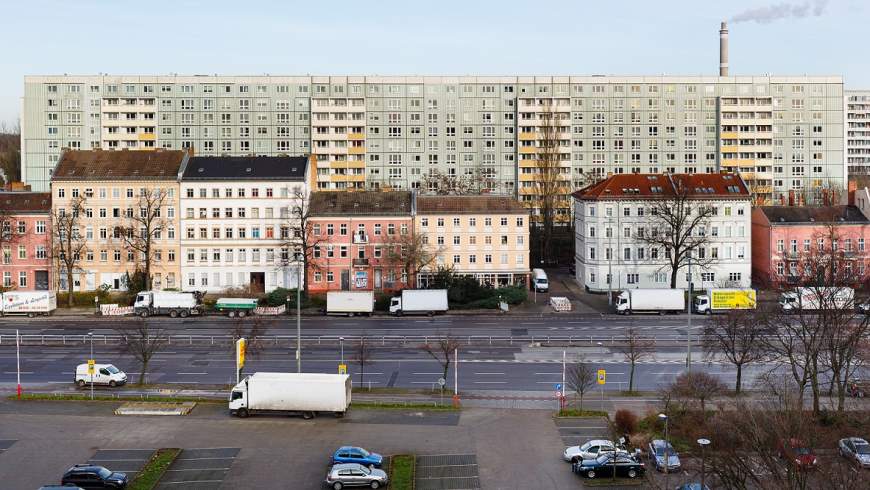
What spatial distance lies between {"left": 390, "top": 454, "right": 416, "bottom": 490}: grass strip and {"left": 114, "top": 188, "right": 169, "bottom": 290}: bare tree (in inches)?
2195

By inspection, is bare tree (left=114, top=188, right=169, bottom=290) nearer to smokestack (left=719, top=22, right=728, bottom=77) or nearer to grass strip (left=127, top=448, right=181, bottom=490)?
grass strip (left=127, top=448, right=181, bottom=490)

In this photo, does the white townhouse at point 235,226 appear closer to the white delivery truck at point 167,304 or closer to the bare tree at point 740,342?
the white delivery truck at point 167,304

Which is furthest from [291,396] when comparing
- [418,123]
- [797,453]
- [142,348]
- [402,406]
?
[418,123]

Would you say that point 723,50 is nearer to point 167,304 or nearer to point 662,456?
point 167,304

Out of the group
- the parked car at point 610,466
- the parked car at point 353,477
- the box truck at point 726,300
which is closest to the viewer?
the parked car at point 353,477

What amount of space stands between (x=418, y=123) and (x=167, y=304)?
5696cm

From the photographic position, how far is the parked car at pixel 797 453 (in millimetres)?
33094

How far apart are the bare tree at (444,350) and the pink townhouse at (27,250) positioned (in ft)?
143


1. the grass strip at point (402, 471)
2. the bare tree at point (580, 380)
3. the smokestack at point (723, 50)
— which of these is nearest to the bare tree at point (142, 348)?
the grass strip at point (402, 471)

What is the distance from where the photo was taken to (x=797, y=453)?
36562 millimetres

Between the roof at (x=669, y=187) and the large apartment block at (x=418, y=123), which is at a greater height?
the large apartment block at (x=418, y=123)

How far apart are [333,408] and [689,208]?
52.3 metres

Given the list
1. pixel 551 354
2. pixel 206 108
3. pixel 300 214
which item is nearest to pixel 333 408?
pixel 551 354

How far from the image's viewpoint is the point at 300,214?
91.1 meters
